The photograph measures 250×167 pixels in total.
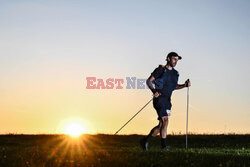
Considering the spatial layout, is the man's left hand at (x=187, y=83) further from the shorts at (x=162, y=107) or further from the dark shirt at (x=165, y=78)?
the shorts at (x=162, y=107)

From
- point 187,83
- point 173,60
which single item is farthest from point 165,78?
point 187,83

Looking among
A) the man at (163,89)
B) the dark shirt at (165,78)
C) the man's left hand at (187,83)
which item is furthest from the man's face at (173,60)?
the man's left hand at (187,83)

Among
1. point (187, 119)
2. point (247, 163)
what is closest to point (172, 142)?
point (187, 119)

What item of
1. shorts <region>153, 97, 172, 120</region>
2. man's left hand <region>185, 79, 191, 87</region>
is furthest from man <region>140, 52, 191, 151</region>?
man's left hand <region>185, 79, 191, 87</region>

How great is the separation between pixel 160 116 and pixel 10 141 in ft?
30.3

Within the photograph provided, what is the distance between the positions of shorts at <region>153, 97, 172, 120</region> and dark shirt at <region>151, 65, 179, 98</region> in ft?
0.63

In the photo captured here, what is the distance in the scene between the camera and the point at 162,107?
1320 cm

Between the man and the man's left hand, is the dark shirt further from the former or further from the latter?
the man's left hand

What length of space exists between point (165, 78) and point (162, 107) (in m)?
0.95

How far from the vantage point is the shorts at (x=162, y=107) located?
43.4 feet

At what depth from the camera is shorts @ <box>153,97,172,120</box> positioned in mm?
13219

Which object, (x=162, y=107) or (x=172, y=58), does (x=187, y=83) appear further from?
(x=162, y=107)

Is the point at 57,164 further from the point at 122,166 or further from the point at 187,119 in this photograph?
the point at 187,119

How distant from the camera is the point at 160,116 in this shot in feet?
43.5
